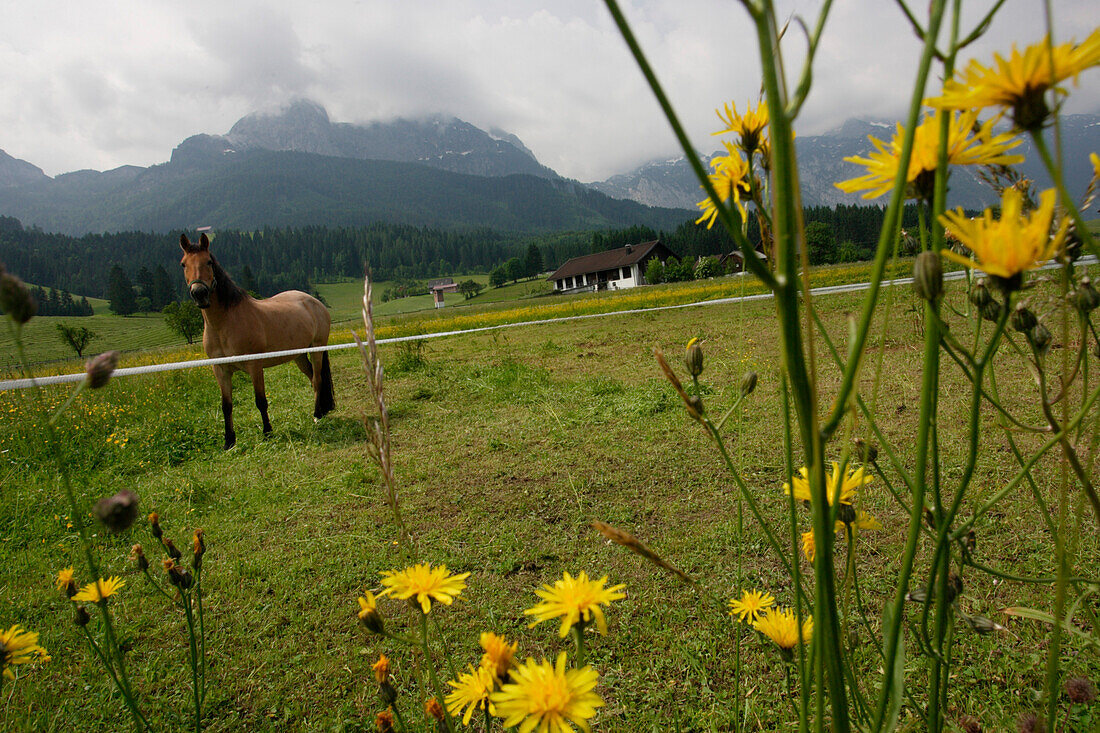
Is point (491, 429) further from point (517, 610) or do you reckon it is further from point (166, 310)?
point (166, 310)

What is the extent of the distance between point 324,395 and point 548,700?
5430 mm

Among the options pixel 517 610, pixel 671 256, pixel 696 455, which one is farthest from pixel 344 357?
pixel 671 256

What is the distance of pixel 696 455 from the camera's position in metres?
3.38

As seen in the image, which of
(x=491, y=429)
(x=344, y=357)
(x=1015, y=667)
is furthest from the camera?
(x=344, y=357)

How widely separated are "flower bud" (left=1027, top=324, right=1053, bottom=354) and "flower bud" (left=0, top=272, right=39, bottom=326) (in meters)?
1.25

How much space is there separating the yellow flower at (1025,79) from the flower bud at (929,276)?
11 centimetres

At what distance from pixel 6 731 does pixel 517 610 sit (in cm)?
159

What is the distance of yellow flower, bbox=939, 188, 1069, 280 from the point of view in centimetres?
36

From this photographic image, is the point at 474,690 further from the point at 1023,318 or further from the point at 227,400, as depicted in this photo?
the point at 227,400

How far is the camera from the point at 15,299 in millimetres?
587

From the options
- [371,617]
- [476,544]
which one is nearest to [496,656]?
[371,617]

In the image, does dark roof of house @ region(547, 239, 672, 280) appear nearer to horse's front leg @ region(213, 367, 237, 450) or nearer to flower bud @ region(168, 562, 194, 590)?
horse's front leg @ region(213, 367, 237, 450)

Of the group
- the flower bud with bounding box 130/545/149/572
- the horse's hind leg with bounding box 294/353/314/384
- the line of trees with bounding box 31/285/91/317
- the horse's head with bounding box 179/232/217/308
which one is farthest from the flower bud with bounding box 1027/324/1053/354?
the line of trees with bounding box 31/285/91/317

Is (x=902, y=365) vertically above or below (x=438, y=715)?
below
